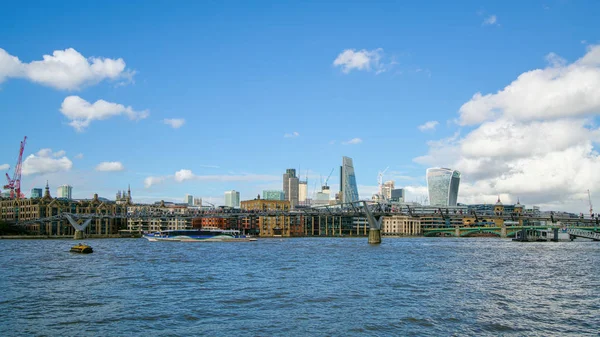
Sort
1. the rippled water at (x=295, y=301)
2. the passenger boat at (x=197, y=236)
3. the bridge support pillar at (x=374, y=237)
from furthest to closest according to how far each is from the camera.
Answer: the passenger boat at (x=197, y=236) < the bridge support pillar at (x=374, y=237) < the rippled water at (x=295, y=301)

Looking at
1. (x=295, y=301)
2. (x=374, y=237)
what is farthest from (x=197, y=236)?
(x=295, y=301)

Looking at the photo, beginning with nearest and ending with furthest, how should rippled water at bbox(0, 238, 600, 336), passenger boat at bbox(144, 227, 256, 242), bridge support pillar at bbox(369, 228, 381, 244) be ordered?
1. rippled water at bbox(0, 238, 600, 336)
2. bridge support pillar at bbox(369, 228, 381, 244)
3. passenger boat at bbox(144, 227, 256, 242)

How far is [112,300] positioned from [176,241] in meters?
133

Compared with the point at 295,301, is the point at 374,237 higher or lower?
lower

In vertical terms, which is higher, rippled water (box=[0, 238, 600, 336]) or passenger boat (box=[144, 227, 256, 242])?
rippled water (box=[0, 238, 600, 336])

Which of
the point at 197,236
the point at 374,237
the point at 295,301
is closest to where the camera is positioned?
the point at 295,301

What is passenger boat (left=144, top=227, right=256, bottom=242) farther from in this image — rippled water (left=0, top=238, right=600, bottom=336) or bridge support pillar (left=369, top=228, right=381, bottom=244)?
rippled water (left=0, top=238, right=600, bottom=336)

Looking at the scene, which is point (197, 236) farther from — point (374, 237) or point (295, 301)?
point (295, 301)

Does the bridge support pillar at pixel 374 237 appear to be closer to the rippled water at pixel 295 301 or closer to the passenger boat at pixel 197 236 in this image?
the passenger boat at pixel 197 236

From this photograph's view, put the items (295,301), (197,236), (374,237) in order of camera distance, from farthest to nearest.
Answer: (197,236)
(374,237)
(295,301)

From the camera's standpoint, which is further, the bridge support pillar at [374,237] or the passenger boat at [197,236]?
the passenger boat at [197,236]

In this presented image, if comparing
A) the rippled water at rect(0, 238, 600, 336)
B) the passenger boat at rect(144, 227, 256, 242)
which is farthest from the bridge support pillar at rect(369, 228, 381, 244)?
the rippled water at rect(0, 238, 600, 336)

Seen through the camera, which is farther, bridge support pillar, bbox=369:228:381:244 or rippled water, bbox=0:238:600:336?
bridge support pillar, bbox=369:228:381:244

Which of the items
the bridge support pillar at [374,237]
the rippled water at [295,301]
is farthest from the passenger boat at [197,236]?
the rippled water at [295,301]
